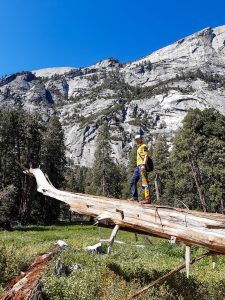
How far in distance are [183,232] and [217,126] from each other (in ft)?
145

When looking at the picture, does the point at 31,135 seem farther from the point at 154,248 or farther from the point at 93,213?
the point at 93,213

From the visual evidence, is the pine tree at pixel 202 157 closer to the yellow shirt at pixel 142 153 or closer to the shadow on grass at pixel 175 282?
the shadow on grass at pixel 175 282

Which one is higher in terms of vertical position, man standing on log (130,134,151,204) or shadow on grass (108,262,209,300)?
man standing on log (130,134,151,204)

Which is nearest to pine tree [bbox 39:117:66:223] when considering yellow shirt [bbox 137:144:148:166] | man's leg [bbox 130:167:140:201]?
man's leg [bbox 130:167:140:201]

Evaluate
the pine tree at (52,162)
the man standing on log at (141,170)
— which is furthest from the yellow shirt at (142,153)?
the pine tree at (52,162)

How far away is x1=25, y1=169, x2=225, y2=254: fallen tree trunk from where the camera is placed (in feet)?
30.0

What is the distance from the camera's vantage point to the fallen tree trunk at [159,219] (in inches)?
360

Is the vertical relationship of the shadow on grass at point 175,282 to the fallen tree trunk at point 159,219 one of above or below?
below

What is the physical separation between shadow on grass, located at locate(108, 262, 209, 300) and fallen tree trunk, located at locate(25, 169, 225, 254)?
2.55 metres

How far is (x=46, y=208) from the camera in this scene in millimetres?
56062

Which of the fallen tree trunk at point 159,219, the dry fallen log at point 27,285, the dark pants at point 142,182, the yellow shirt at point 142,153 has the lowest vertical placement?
the dry fallen log at point 27,285

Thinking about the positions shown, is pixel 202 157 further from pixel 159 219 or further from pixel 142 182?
pixel 159 219

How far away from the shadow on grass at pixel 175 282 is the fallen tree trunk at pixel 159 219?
255 centimetres

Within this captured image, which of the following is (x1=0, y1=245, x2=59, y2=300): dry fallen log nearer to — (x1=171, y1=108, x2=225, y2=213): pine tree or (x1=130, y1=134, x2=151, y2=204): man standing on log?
(x1=130, y1=134, x2=151, y2=204): man standing on log
